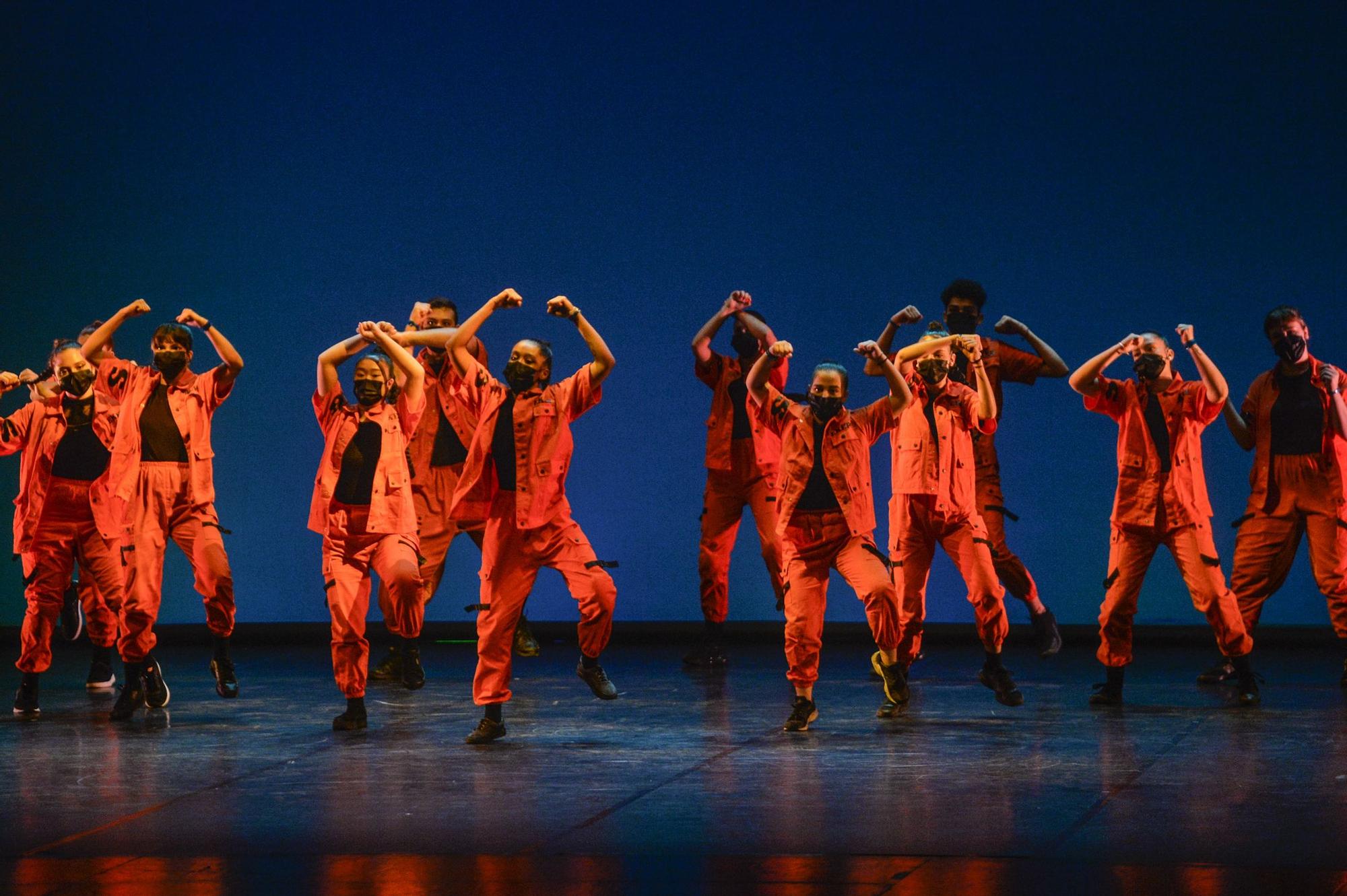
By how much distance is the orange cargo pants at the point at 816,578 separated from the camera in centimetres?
629

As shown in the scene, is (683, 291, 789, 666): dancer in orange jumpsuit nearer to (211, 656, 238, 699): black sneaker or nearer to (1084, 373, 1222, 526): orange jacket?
(1084, 373, 1222, 526): orange jacket

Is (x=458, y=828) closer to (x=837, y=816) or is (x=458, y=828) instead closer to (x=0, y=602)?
(x=837, y=816)

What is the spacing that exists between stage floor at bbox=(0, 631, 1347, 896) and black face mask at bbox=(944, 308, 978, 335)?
1.85 metres

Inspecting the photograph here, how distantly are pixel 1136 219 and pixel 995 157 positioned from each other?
89cm

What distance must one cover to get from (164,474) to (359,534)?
137 centimetres

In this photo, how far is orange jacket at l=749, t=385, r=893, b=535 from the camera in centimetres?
633

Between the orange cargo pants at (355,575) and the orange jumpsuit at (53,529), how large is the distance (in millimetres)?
1435

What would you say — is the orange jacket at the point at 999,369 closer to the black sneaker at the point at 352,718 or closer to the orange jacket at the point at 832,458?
the orange jacket at the point at 832,458

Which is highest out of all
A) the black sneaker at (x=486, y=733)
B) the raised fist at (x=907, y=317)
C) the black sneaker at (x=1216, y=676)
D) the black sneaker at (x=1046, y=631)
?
the raised fist at (x=907, y=317)

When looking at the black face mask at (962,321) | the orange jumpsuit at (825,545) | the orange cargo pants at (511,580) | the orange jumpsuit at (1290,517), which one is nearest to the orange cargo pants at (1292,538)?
the orange jumpsuit at (1290,517)

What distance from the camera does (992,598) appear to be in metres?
6.69

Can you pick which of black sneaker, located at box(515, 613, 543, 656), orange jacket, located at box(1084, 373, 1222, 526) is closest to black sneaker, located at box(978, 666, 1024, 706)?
orange jacket, located at box(1084, 373, 1222, 526)

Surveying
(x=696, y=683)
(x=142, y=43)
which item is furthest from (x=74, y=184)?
(x=696, y=683)

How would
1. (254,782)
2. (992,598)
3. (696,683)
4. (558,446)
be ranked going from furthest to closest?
(696,683) < (992,598) < (558,446) < (254,782)
